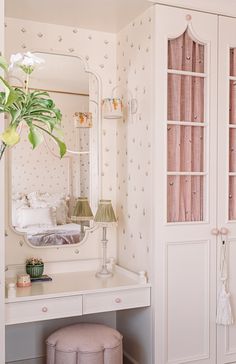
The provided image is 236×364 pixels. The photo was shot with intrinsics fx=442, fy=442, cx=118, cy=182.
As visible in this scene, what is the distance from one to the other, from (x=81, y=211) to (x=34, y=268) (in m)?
0.50

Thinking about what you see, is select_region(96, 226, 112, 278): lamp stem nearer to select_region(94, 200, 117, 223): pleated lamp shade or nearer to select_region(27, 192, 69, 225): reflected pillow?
select_region(94, 200, 117, 223): pleated lamp shade

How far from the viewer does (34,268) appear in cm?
284

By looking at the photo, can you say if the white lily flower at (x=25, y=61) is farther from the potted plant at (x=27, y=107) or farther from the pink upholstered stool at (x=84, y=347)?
the pink upholstered stool at (x=84, y=347)

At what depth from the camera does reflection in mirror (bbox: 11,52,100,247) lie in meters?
2.93

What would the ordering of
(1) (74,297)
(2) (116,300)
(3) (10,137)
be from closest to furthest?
1. (3) (10,137)
2. (1) (74,297)
3. (2) (116,300)

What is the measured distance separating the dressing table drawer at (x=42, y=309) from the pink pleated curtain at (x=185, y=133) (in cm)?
79

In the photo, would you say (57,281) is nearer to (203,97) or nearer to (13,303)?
(13,303)

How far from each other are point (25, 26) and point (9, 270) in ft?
5.33

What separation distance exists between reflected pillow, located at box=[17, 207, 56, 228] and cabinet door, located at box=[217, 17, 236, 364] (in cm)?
112

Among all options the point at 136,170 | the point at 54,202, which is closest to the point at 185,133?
the point at 136,170

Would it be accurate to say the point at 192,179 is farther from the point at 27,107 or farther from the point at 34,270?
the point at 27,107

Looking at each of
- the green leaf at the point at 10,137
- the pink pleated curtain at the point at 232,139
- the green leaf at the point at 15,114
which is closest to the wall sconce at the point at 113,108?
the pink pleated curtain at the point at 232,139

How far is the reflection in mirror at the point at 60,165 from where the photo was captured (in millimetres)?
2930

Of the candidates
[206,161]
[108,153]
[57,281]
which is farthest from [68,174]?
[206,161]
